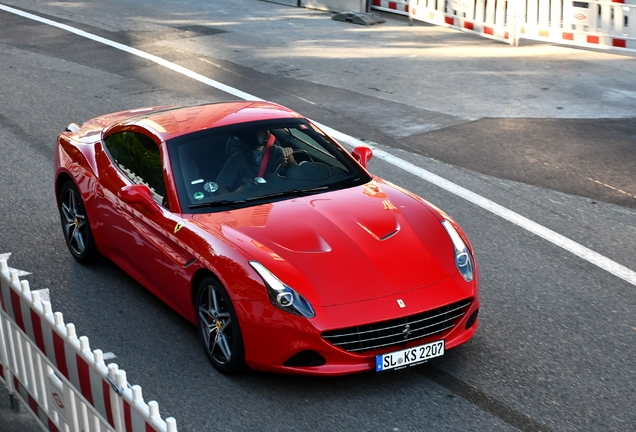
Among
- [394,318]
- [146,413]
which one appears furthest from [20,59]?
[146,413]

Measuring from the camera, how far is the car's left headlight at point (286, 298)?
5.73 meters

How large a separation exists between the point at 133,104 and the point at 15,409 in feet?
26.4

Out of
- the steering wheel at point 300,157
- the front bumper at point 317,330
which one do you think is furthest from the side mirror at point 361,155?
the front bumper at point 317,330

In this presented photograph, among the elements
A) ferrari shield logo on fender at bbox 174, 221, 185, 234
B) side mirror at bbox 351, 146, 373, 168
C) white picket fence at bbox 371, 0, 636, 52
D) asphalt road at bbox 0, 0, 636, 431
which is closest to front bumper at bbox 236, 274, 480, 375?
asphalt road at bbox 0, 0, 636, 431

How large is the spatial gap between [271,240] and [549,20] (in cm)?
1159

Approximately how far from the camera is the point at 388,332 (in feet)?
19.0

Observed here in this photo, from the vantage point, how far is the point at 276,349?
5.81m

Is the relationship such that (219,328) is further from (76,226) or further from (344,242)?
(76,226)

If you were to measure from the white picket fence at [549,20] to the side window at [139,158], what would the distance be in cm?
1029

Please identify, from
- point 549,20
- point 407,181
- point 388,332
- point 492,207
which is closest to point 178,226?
point 388,332

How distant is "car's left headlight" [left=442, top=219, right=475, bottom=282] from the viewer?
20.5 ft

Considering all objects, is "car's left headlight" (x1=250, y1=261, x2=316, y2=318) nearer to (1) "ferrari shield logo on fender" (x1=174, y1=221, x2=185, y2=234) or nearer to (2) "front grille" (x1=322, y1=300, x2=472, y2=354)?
(2) "front grille" (x1=322, y1=300, x2=472, y2=354)

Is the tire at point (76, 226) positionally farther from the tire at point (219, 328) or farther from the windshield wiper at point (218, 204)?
the tire at point (219, 328)

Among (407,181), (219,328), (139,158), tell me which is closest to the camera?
(219,328)
